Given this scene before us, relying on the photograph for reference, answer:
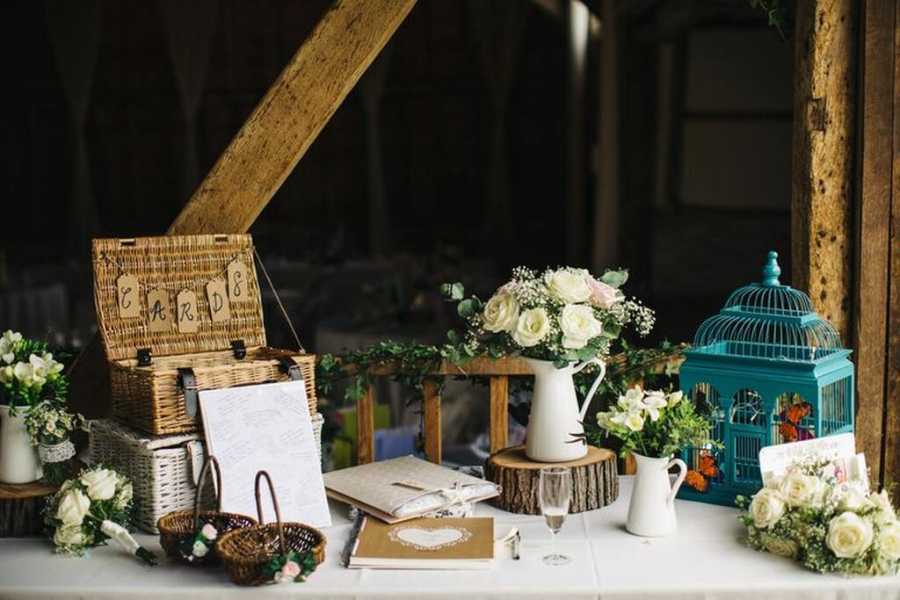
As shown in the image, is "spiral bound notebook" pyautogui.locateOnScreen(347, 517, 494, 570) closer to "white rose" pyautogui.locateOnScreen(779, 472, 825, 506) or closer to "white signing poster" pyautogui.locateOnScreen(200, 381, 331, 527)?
"white signing poster" pyautogui.locateOnScreen(200, 381, 331, 527)

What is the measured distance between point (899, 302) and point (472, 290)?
4518mm

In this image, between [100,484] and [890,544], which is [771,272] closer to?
[890,544]

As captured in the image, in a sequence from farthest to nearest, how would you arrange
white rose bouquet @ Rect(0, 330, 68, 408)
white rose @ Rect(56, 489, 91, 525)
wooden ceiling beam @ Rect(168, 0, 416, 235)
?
wooden ceiling beam @ Rect(168, 0, 416, 235) → white rose bouquet @ Rect(0, 330, 68, 408) → white rose @ Rect(56, 489, 91, 525)

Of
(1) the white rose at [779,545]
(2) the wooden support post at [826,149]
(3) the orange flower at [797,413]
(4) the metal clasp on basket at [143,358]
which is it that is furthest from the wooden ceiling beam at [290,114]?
(1) the white rose at [779,545]

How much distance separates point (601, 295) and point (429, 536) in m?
0.71

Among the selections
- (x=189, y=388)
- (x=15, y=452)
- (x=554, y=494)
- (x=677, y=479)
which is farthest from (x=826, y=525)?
(x=15, y=452)

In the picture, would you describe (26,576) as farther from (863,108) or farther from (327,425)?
(863,108)

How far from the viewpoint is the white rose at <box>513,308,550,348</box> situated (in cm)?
241

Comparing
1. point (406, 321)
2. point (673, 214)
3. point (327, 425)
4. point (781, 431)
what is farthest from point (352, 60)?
point (673, 214)

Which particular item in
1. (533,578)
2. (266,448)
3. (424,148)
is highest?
(424,148)

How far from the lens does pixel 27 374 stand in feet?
8.25

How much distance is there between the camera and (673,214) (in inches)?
300

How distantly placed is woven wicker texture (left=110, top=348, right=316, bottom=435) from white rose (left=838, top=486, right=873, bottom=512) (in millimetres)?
1310

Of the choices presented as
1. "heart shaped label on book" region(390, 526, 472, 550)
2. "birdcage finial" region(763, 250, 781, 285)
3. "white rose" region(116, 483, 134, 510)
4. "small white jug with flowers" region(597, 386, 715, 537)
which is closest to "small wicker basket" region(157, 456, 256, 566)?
"white rose" region(116, 483, 134, 510)
